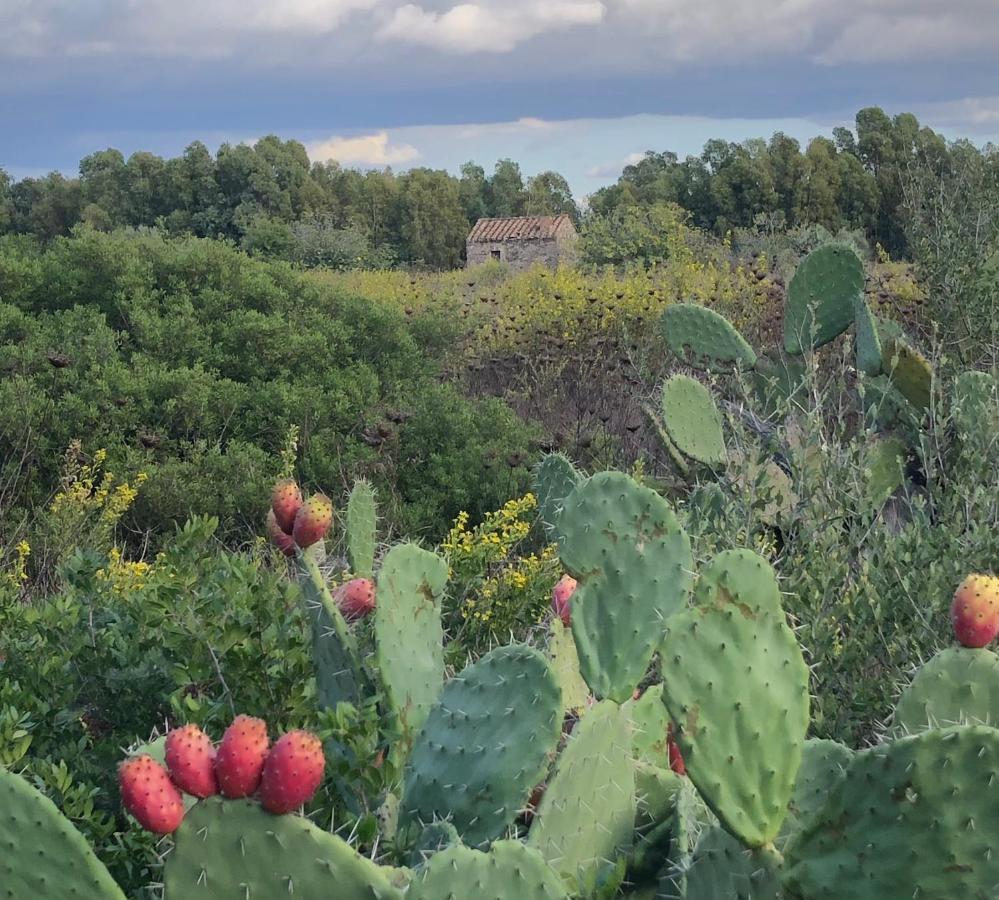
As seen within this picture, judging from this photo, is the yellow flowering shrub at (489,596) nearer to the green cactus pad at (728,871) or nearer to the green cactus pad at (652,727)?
the green cactus pad at (652,727)

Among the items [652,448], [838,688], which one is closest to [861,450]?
[838,688]

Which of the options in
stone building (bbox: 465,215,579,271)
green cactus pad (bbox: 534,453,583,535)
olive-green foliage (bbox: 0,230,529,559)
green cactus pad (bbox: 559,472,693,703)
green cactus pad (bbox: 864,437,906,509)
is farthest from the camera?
stone building (bbox: 465,215,579,271)

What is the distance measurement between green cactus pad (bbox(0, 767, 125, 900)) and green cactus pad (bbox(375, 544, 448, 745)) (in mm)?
700

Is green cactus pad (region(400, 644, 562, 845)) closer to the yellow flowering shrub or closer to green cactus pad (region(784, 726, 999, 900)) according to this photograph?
green cactus pad (region(784, 726, 999, 900))

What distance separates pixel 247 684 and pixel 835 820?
1.48 meters

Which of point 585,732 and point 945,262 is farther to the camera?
point 945,262

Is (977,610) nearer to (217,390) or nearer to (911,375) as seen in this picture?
(911,375)

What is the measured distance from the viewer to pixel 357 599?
2.50 m

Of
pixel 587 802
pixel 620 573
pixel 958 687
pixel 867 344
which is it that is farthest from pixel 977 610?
pixel 867 344

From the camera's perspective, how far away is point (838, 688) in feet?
9.59

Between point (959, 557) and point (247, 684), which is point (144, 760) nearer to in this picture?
point (247, 684)

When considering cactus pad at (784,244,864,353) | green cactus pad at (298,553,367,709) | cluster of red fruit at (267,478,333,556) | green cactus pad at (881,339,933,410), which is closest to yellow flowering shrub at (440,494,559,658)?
green cactus pad at (298,553,367,709)

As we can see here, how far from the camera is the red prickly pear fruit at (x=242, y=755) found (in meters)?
1.28

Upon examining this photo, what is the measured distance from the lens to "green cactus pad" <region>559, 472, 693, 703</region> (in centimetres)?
196
